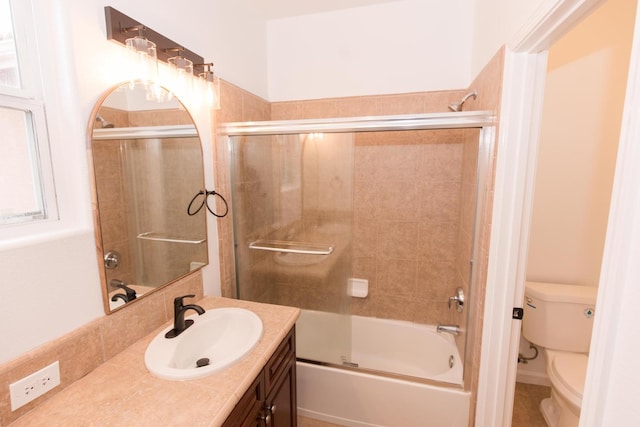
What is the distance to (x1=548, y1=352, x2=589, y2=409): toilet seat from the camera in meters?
1.52

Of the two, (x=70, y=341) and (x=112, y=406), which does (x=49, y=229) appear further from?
(x=112, y=406)

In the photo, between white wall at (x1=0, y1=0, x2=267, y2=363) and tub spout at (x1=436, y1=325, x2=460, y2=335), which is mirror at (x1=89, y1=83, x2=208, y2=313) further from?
tub spout at (x1=436, y1=325, x2=460, y2=335)

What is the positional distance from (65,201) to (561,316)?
2672 millimetres

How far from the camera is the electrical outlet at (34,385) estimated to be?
0.80m

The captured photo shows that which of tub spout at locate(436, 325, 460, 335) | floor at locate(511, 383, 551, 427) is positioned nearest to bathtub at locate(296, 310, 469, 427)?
tub spout at locate(436, 325, 460, 335)

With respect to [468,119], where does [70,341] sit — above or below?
below

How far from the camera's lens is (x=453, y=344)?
203 centimetres

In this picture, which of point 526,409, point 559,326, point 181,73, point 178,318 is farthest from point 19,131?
point 526,409

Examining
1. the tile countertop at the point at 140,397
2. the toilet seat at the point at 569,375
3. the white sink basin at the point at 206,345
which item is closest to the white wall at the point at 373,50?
the white sink basin at the point at 206,345

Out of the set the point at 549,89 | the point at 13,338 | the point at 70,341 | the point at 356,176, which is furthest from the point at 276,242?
the point at 549,89

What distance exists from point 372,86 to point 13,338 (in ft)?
7.45

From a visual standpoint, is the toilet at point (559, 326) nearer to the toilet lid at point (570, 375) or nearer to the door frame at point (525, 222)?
the toilet lid at point (570, 375)

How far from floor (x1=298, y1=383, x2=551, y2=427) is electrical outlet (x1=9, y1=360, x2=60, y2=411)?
1414 millimetres

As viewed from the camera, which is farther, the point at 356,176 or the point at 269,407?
the point at 356,176
